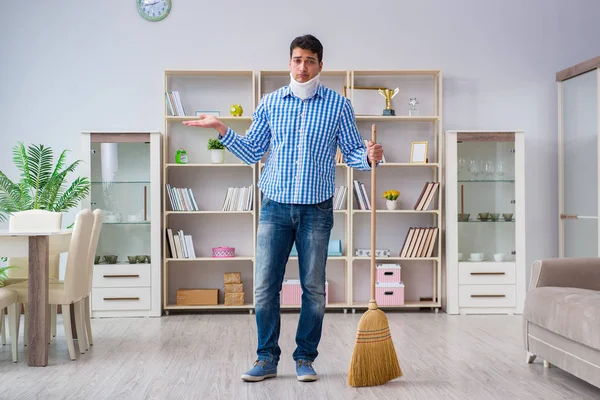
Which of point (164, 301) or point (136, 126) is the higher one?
point (136, 126)

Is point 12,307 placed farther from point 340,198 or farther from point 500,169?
point 500,169

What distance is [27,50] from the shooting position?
5.51 meters

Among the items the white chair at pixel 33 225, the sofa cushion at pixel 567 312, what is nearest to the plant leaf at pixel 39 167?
the white chair at pixel 33 225

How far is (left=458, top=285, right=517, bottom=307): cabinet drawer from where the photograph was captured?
17.4 feet

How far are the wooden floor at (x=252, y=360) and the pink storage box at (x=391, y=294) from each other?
0.54 metres

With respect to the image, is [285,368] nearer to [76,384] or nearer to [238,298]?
[76,384]

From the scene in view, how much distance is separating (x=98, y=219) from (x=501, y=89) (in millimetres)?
3467

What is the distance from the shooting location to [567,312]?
297cm

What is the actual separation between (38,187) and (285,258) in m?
2.71

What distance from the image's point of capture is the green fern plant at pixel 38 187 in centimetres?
504

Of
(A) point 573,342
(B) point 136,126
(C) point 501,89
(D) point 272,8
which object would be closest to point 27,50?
(B) point 136,126

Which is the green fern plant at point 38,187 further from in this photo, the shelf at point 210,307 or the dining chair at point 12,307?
the dining chair at point 12,307

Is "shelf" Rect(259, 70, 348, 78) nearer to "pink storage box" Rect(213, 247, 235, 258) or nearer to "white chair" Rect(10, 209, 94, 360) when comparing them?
"pink storage box" Rect(213, 247, 235, 258)

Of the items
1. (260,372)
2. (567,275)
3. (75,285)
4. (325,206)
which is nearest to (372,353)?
(260,372)
